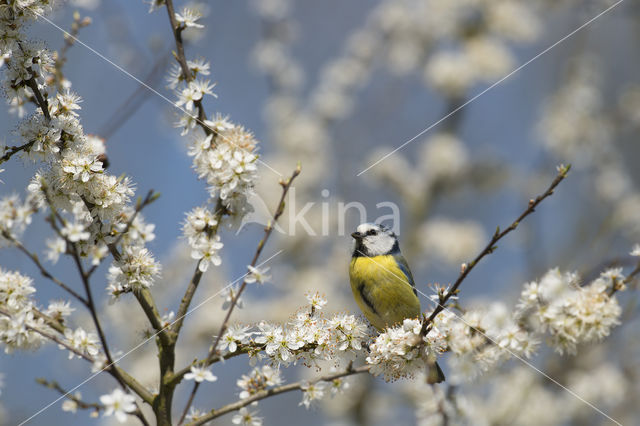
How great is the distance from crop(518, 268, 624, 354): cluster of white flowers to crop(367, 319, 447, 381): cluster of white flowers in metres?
0.38

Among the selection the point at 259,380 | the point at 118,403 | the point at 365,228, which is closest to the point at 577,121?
the point at 365,228

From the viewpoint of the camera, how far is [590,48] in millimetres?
7949

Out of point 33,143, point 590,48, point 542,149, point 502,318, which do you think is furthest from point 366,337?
point 590,48

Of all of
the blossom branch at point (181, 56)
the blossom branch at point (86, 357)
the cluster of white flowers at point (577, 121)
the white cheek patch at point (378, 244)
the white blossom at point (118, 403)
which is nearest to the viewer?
the white blossom at point (118, 403)

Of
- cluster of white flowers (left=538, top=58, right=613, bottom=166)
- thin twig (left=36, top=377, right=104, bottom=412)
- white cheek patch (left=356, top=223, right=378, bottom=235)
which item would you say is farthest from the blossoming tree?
cluster of white flowers (left=538, top=58, right=613, bottom=166)

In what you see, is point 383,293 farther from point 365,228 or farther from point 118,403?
point 118,403

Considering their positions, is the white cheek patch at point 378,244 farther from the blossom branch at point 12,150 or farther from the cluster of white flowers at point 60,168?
the blossom branch at point 12,150

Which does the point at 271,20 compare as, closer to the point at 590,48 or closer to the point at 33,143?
the point at 590,48

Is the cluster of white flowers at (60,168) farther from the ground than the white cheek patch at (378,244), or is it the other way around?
the white cheek patch at (378,244)

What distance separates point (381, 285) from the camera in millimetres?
2898

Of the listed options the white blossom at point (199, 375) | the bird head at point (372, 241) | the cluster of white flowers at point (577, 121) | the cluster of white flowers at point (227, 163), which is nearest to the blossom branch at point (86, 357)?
the white blossom at point (199, 375)

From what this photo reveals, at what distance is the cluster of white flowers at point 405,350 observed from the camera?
1.90m

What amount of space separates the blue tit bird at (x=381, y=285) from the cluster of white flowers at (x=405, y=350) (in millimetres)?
758

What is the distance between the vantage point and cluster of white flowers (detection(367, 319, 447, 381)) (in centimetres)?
190
